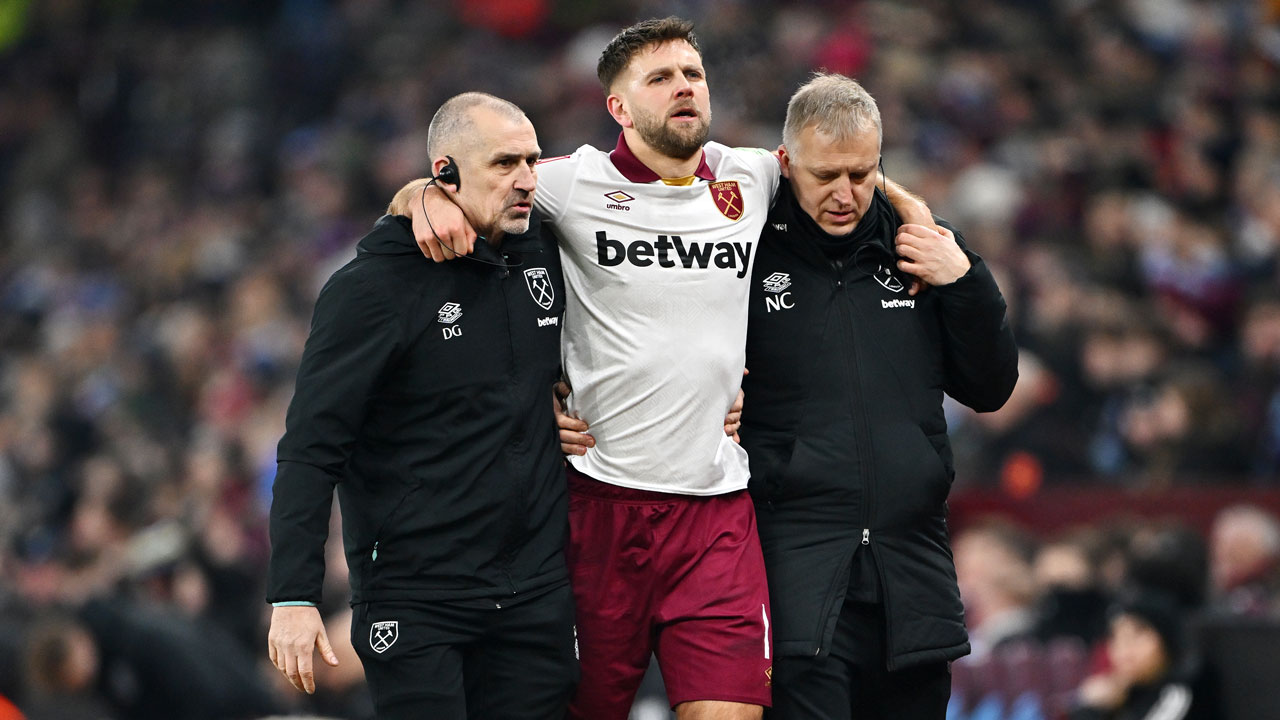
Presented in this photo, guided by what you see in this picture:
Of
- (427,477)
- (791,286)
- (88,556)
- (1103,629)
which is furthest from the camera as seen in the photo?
(88,556)

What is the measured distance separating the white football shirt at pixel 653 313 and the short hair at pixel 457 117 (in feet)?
0.89

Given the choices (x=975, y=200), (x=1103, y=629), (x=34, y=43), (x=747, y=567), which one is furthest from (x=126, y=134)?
(x=747, y=567)

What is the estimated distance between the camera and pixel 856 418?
4977 millimetres

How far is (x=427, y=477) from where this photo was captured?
474cm

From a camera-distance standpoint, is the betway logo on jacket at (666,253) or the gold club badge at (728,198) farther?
the gold club badge at (728,198)

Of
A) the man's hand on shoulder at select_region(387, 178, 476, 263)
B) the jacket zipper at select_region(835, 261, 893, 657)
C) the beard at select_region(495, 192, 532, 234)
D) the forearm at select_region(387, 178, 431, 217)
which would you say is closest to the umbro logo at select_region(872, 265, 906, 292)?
the jacket zipper at select_region(835, 261, 893, 657)

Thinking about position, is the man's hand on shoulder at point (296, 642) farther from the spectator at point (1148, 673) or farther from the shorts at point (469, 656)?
the spectator at point (1148, 673)

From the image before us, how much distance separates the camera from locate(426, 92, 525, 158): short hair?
4852mm

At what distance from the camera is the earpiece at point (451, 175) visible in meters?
4.86

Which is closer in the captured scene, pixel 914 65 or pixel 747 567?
pixel 747 567

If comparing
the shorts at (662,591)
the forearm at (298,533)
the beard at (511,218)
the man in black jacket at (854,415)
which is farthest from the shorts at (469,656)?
the beard at (511,218)

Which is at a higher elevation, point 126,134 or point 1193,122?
point 126,134

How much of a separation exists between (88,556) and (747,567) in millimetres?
7672

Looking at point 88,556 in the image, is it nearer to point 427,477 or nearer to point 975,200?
point 975,200
